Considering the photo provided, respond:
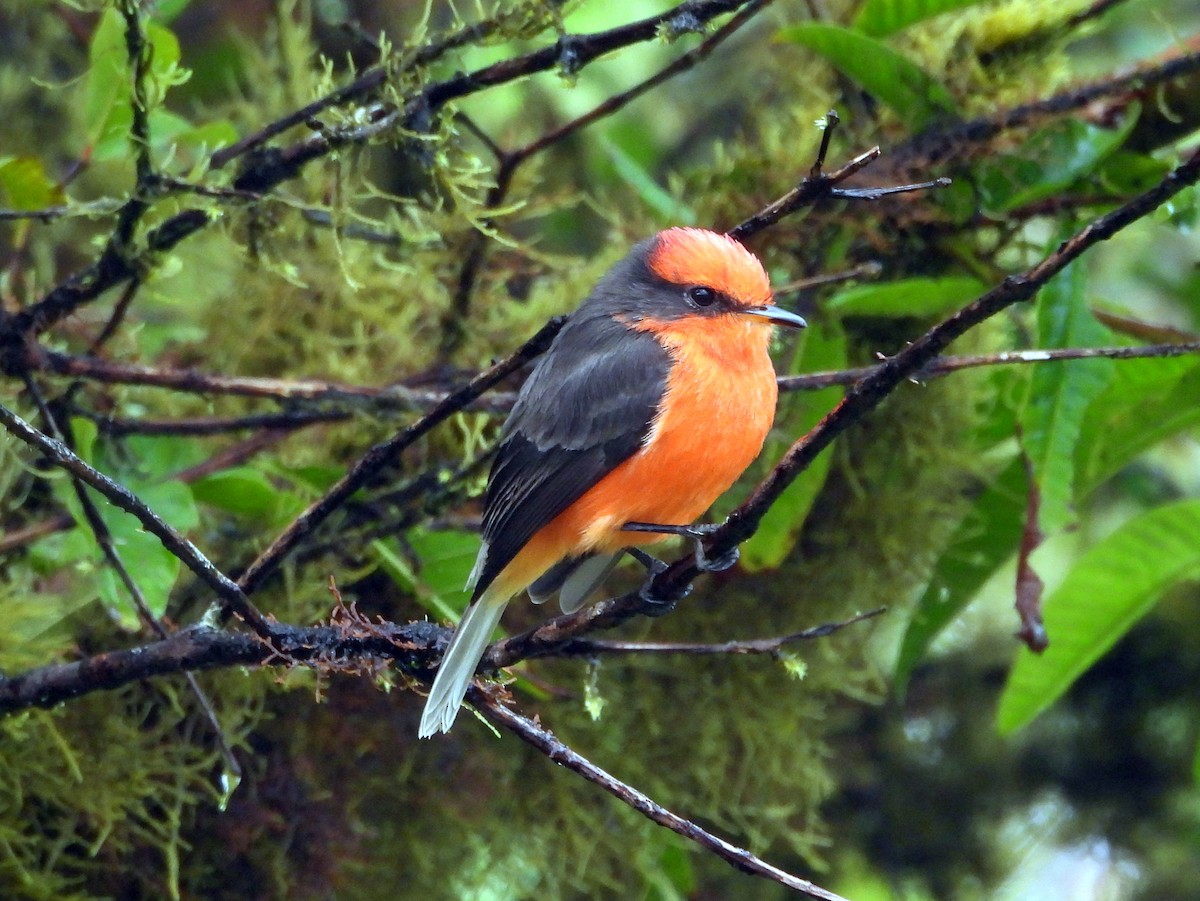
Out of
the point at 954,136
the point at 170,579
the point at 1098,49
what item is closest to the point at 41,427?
the point at 170,579

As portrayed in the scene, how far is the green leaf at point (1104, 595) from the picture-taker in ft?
9.59

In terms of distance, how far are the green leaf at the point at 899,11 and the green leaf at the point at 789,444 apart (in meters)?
0.71

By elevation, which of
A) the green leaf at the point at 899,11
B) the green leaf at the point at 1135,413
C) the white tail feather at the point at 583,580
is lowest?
the green leaf at the point at 1135,413

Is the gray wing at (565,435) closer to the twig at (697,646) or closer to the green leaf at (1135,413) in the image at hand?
the twig at (697,646)

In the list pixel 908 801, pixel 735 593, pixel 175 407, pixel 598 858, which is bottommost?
pixel 908 801

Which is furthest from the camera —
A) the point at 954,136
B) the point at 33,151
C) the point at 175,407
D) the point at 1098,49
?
the point at 1098,49

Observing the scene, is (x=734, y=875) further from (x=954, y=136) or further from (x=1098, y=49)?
(x=1098, y=49)

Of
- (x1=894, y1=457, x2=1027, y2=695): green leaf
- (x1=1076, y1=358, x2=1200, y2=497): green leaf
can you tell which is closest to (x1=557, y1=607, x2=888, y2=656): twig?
(x1=1076, y1=358, x2=1200, y2=497): green leaf

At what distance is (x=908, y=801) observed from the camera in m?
4.09

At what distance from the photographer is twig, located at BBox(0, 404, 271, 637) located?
1.79 metres

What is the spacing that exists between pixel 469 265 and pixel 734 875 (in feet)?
6.36

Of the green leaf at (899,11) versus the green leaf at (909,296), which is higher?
the green leaf at (899,11)

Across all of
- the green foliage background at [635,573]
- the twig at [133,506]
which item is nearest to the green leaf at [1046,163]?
the green foliage background at [635,573]

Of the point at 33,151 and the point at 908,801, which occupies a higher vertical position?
the point at 33,151
